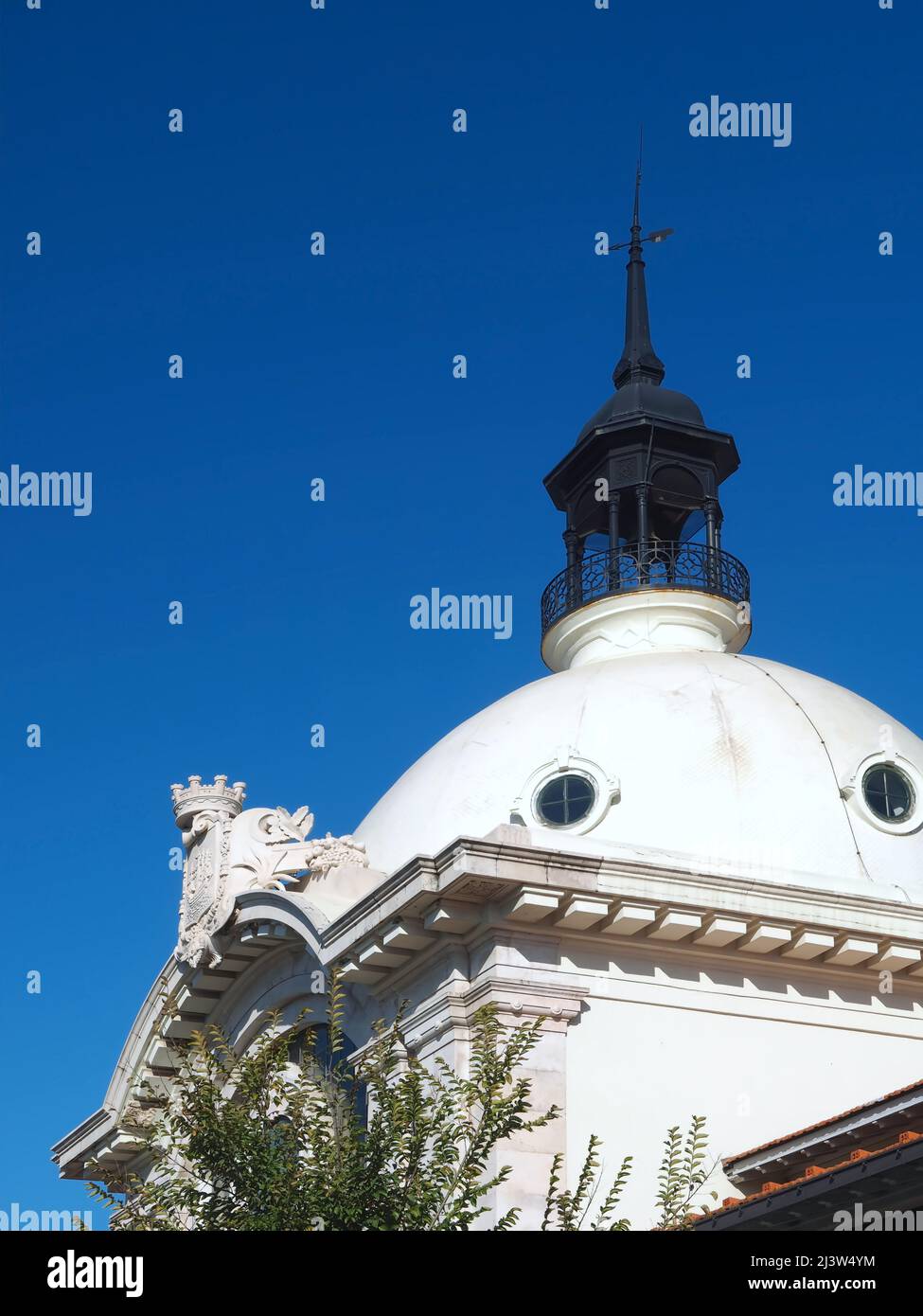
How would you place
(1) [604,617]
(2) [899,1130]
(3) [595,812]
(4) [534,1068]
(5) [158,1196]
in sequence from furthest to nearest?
(1) [604,617]
(3) [595,812]
(4) [534,1068]
(2) [899,1130]
(5) [158,1196]

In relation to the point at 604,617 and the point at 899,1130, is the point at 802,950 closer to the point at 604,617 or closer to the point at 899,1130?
the point at 899,1130

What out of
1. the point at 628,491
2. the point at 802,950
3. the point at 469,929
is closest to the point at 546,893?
the point at 469,929

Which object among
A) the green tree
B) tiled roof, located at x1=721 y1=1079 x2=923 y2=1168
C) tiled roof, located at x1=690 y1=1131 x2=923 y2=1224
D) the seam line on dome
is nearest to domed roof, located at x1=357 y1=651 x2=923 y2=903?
the seam line on dome

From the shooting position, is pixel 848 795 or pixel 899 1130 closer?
pixel 899 1130

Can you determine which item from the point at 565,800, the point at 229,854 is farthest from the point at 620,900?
the point at 229,854

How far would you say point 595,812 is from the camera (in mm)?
23000

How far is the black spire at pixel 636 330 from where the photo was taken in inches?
1332

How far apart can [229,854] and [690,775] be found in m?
5.80

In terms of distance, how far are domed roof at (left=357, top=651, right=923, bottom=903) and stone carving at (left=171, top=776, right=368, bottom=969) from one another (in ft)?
3.31

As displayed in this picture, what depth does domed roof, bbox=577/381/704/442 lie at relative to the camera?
31125 mm

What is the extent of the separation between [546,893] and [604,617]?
9.52 meters

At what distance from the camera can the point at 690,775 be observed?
23.3 metres

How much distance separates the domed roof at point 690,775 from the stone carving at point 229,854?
3.31 ft

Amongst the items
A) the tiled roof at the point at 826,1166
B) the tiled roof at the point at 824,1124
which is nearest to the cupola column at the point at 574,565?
the tiled roof at the point at 824,1124
